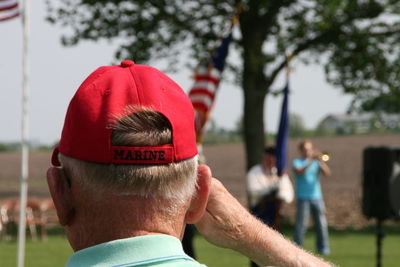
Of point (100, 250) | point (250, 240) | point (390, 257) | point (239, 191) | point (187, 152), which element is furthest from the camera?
point (239, 191)

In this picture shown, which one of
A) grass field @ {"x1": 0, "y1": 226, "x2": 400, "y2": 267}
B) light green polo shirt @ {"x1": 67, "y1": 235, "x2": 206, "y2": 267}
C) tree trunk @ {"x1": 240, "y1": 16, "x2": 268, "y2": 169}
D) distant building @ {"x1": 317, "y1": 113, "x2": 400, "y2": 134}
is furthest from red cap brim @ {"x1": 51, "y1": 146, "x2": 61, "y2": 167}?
distant building @ {"x1": 317, "y1": 113, "x2": 400, "y2": 134}

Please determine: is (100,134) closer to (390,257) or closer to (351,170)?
(390,257)

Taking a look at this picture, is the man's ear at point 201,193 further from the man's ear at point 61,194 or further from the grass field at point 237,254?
the grass field at point 237,254

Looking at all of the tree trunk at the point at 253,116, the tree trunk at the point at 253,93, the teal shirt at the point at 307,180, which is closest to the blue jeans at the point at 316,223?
the teal shirt at the point at 307,180

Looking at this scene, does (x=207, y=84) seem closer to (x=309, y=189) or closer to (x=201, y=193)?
(x=309, y=189)

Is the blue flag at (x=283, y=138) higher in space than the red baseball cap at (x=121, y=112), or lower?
lower

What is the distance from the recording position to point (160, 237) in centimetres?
146

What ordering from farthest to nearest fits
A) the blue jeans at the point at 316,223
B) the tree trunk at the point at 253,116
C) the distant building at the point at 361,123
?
1. the distant building at the point at 361,123
2. the tree trunk at the point at 253,116
3. the blue jeans at the point at 316,223

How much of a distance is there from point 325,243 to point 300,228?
1.73 feet

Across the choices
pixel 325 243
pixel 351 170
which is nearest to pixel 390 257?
pixel 325 243

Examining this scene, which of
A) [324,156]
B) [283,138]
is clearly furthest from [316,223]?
[283,138]

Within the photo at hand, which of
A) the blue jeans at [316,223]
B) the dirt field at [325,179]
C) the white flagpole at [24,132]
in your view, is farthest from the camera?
the dirt field at [325,179]

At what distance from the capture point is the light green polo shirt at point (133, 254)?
4.60 feet

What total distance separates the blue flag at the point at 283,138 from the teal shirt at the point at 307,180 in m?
2.12
